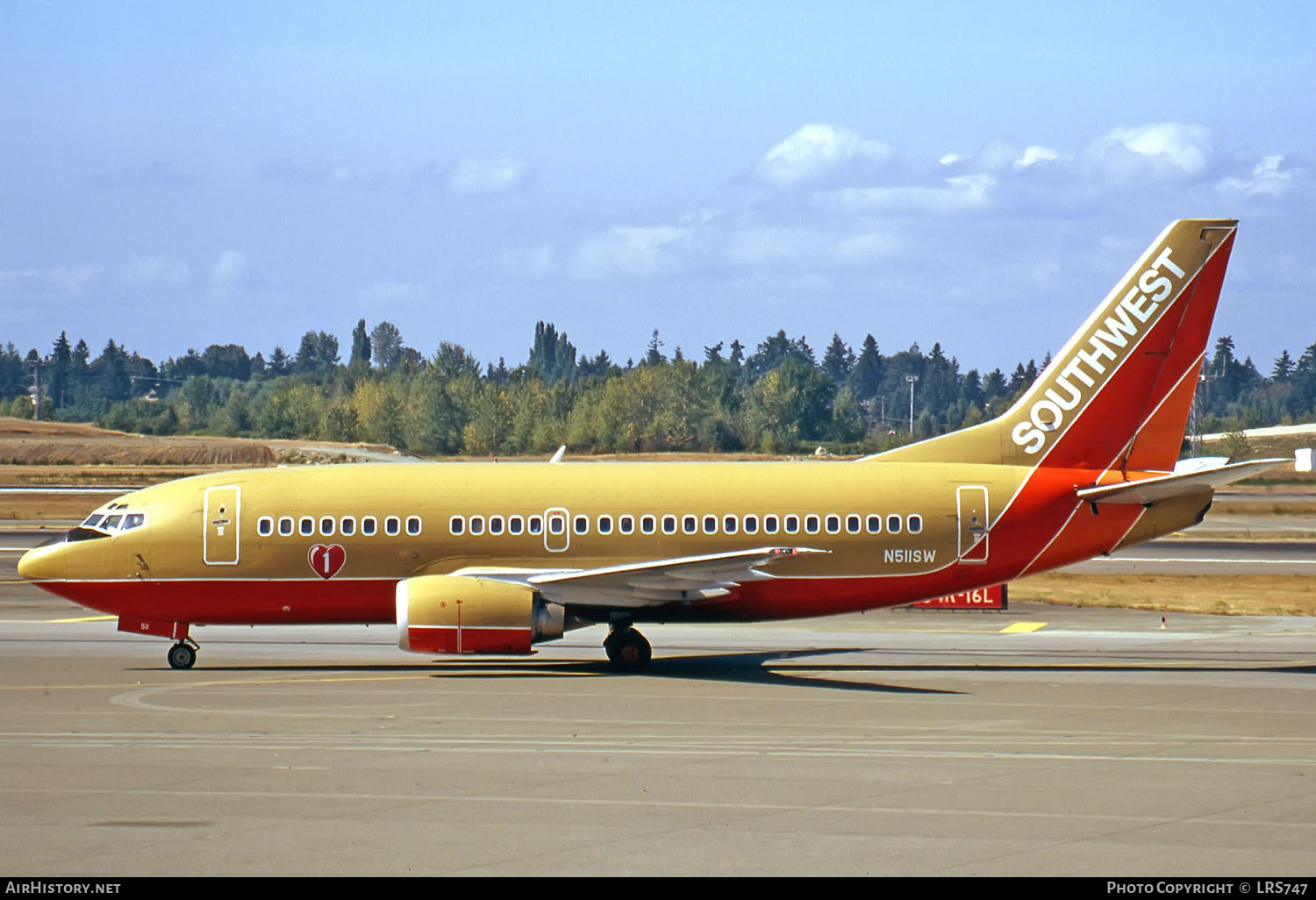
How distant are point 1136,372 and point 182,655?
19742 millimetres

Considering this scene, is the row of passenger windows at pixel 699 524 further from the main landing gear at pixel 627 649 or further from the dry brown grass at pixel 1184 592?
the dry brown grass at pixel 1184 592

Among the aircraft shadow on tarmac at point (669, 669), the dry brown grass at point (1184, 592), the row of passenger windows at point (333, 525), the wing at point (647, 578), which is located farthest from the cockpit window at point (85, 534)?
the dry brown grass at point (1184, 592)

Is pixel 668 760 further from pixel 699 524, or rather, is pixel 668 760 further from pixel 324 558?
pixel 324 558

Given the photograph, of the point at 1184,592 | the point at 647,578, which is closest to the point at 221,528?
the point at 647,578

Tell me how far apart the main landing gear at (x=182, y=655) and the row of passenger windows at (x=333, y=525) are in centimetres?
265

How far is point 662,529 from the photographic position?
30.0m

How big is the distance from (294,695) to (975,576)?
13.3m

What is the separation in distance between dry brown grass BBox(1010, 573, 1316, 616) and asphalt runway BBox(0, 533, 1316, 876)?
832 cm

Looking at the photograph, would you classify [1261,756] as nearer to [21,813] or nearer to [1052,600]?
[21,813]

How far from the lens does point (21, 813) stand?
1612 centimetres

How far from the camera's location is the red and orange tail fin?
3061 centimetres

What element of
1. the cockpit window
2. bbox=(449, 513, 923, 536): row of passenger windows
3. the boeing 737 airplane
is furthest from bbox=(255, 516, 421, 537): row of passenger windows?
the cockpit window

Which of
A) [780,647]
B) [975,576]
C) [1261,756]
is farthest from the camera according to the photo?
[780,647]

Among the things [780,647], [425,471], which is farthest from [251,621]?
[780,647]
